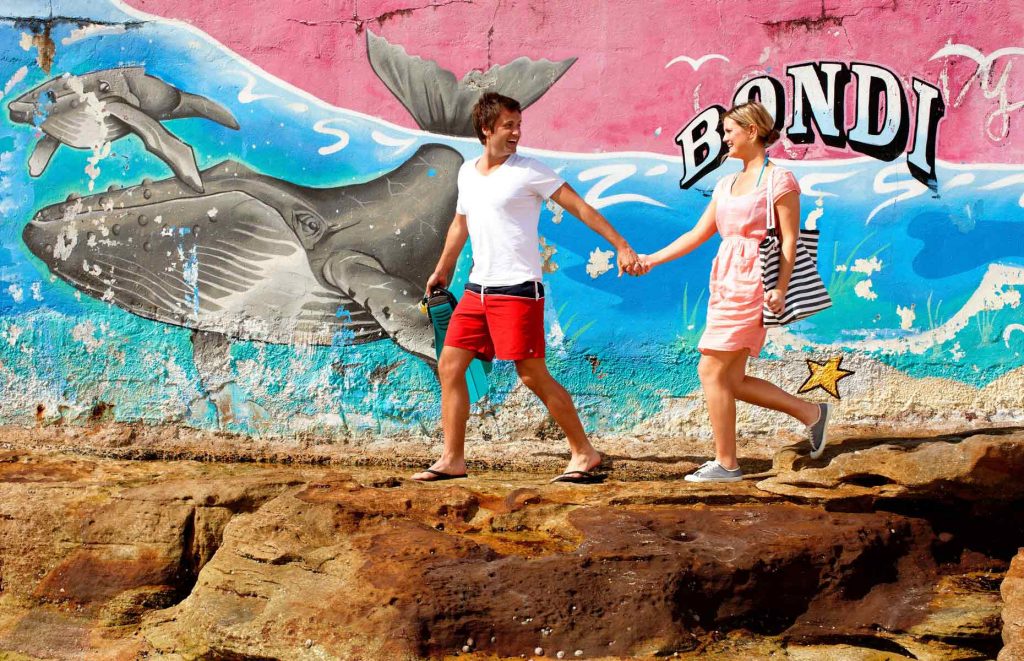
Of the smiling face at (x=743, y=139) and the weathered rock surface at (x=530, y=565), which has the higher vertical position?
the smiling face at (x=743, y=139)

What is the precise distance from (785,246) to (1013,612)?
1656mm

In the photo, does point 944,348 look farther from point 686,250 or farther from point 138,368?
point 138,368

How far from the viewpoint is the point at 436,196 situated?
6.07m

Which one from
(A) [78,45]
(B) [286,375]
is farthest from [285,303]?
(A) [78,45]

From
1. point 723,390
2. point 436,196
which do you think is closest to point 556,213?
point 436,196

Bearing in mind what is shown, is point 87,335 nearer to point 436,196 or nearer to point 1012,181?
point 436,196

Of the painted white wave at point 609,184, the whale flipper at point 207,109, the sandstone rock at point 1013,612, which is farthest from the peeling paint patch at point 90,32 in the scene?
the sandstone rock at point 1013,612

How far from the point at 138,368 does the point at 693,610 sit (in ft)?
11.8

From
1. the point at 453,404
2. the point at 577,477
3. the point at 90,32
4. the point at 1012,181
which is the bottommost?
the point at 577,477

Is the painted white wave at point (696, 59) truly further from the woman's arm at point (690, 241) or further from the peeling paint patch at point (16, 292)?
the peeling paint patch at point (16, 292)

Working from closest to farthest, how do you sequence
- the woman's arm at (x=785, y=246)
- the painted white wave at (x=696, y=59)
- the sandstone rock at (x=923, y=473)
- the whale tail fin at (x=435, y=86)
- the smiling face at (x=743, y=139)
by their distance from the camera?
1. the sandstone rock at (x=923, y=473)
2. the woman's arm at (x=785, y=246)
3. the smiling face at (x=743, y=139)
4. the painted white wave at (x=696, y=59)
5. the whale tail fin at (x=435, y=86)

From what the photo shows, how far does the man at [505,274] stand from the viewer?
188 inches

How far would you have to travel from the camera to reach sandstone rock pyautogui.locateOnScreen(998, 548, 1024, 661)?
3.60 m

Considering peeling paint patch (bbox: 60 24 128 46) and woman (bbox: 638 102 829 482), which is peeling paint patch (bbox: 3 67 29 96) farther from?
woman (bbox: 638 102 829 482)
